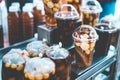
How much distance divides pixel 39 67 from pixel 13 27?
0.66 m

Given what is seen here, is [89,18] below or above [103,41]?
above

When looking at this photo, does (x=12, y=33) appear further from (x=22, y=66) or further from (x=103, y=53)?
(x=103, y=53)

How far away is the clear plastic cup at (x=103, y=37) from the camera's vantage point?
4.56 feet

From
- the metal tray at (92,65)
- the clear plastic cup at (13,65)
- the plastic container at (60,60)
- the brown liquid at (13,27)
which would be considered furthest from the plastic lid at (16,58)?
the brown liquid at (13,27)

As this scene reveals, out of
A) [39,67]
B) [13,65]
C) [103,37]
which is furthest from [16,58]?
[103,37]

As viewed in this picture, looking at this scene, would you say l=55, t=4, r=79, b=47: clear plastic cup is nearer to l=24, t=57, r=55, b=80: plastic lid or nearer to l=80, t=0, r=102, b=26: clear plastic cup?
l=80, t=0, r=102, b=26: clear plastic cup

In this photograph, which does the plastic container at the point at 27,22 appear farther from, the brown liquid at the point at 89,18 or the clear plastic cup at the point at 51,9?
the brown liquid at the point at 89,18

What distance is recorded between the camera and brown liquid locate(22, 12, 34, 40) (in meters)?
1.55

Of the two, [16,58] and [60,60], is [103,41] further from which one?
[16,58]

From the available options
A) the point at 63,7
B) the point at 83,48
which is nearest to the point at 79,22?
the point at 63,7

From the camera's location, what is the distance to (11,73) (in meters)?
1.08

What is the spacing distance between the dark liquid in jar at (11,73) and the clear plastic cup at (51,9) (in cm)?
44

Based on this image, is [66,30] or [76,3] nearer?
[66,30]

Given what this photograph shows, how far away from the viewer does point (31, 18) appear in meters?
1.57
